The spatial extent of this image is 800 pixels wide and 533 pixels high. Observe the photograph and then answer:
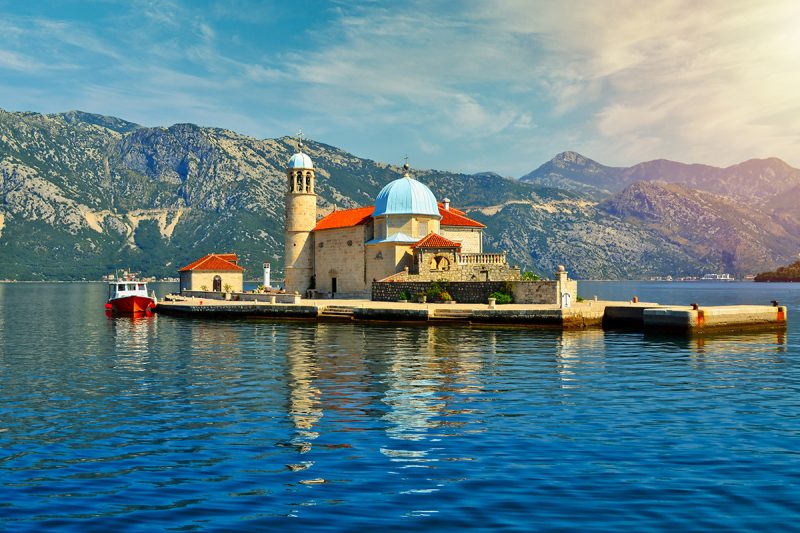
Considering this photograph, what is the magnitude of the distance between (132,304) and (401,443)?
192 feet

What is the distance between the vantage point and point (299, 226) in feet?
254

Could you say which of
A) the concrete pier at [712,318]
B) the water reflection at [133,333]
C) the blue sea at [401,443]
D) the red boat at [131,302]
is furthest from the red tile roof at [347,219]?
the blue sea at [401,443]

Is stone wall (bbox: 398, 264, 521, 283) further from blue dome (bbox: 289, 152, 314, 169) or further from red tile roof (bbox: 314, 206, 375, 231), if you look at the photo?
blue dome (bbox: 289, 152, 314, 169)

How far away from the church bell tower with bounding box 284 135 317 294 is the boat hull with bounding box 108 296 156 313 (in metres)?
15.5

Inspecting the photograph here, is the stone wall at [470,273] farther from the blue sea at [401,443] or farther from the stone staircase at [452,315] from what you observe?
the blue sea at [401,443]

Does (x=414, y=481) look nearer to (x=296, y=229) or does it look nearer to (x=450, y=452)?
(x=450, y=452)

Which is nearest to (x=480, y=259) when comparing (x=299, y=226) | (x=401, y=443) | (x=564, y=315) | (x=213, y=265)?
(x=564, y=315)

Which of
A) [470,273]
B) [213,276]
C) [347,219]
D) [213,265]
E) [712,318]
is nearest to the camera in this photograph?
[712,318]

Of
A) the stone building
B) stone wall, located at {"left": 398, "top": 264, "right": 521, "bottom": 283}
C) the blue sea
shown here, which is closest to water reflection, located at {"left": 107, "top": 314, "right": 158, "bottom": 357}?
the blue sea

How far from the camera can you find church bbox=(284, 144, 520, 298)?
2482 inches

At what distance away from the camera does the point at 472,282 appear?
196 ft

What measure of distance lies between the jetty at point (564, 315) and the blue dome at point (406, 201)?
11.8 m

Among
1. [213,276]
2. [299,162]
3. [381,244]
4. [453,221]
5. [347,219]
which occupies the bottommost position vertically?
[213,276]

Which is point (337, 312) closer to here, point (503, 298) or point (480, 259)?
point (503, 298)
